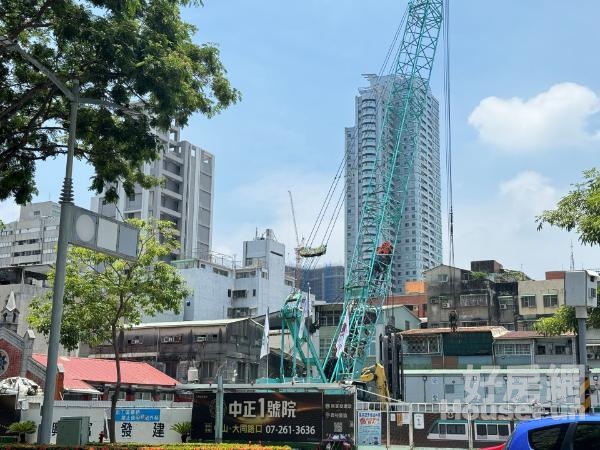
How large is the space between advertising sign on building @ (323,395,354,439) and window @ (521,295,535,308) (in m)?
57.1

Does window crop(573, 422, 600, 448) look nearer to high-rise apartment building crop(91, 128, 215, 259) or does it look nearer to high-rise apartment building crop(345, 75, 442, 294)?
high-rise apartment building crop(91, 128, 215, 259)

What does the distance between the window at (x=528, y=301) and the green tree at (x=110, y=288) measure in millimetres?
54528

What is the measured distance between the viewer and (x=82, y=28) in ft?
52.3

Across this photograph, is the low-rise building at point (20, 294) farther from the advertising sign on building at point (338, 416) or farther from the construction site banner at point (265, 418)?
the advertising sign on building at point (338, 416)

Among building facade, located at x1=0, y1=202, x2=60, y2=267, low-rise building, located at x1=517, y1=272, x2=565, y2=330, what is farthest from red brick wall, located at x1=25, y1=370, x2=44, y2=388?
building facade, located at x1=0, y1=202, x2=60, y2=267

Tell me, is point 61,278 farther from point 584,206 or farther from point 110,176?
point 584,206

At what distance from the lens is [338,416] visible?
23.4 m

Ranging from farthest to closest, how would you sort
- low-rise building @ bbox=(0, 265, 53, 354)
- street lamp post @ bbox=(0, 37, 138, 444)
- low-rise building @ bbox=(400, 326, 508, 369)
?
low-rise building @ bbox=(400, 326, 508, 369) < low-rise building @ bbox=(0, 265, 53, 354) < street lamp post @ bbox=(0, 37, 138, 444)

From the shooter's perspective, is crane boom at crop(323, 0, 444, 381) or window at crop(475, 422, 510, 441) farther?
crane boom at crop(323, 0, 444, 381)

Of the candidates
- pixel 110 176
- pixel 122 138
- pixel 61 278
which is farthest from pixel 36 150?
pixel 61 278

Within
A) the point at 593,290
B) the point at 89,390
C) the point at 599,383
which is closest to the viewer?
the point at 593,290

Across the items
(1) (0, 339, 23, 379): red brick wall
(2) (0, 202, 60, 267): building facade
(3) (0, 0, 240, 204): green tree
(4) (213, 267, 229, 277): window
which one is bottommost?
(1) (0, 339, 23, 379): red brick wall

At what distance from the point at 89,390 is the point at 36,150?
25.3m

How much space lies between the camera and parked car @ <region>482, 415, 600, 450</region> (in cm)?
873
